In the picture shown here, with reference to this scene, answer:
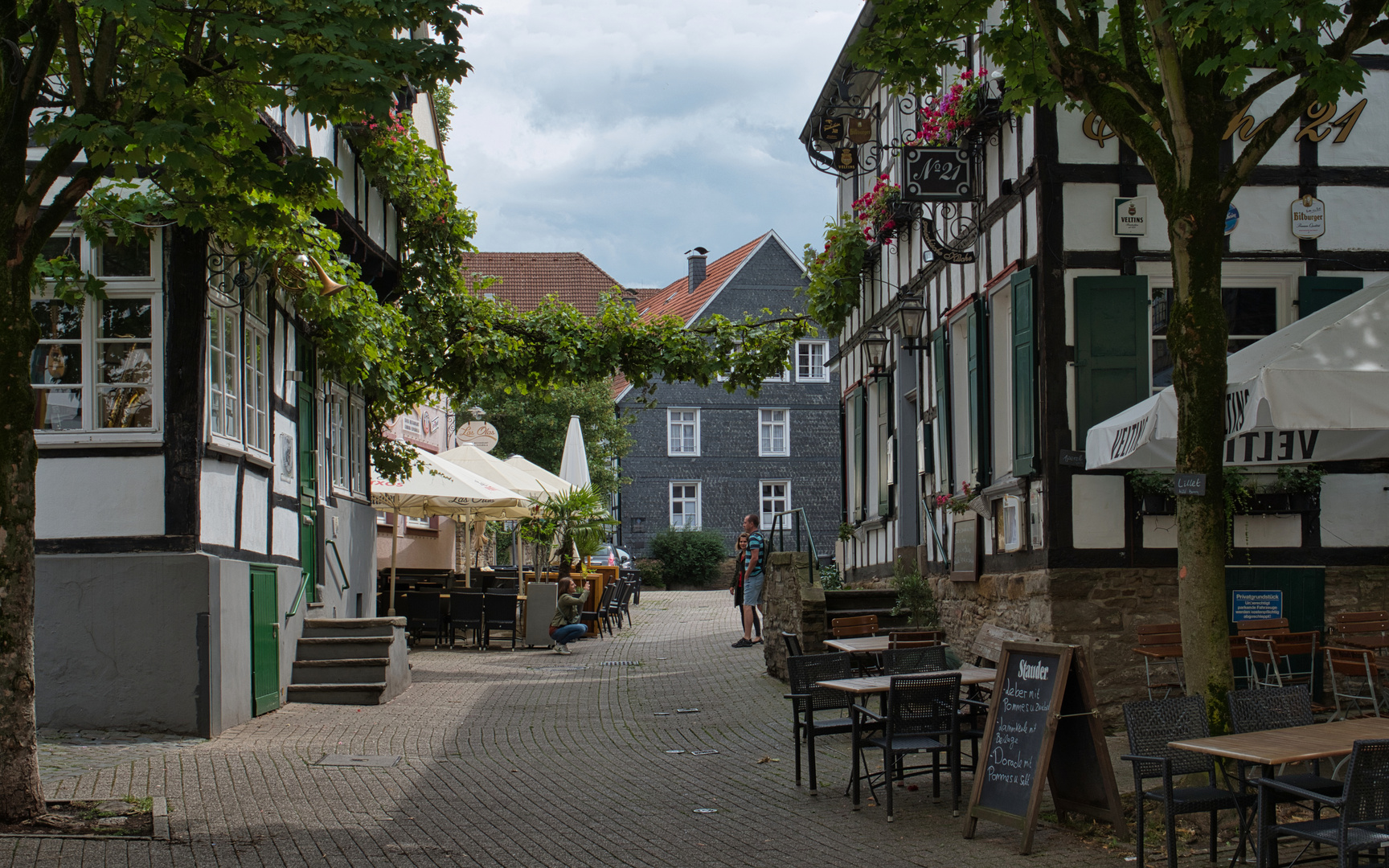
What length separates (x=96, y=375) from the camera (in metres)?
9.66

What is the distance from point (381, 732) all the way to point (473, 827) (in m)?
3.71

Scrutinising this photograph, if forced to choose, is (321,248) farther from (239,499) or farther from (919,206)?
(919,206)

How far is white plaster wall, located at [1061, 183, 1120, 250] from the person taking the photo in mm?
10602

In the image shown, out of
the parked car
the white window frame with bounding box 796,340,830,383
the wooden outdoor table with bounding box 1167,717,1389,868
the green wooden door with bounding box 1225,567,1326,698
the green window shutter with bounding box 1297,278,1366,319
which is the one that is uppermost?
the white window frame with bounding box 796,340,830,383

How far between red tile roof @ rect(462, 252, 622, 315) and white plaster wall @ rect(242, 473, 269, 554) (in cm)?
3381

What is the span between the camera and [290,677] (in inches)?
490

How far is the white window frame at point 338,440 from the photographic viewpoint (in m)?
15.4

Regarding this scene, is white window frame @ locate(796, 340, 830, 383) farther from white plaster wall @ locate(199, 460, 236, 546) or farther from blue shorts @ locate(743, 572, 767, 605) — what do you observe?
white plaster wall @ locate(199, 460, 236, 546)

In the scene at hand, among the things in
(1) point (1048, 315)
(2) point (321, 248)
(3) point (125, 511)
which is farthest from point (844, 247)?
(3) point (125, 511)

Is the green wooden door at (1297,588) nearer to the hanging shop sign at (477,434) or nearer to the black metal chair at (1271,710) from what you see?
the black metal chair at (1271,710)

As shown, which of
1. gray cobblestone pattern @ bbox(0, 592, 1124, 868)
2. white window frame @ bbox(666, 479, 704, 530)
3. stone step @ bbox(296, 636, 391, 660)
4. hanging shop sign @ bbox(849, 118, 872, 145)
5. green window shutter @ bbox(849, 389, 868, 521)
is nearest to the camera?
gray cobblestone pattern @ bbox(0, 592, 1124, 868)

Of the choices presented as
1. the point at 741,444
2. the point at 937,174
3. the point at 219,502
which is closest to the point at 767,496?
the point at 741,444

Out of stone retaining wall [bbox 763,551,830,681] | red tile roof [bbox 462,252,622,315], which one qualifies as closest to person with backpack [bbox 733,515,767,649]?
stone retaining wall [bbox 763,551,830,681]

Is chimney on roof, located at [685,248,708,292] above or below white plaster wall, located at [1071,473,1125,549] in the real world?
above
